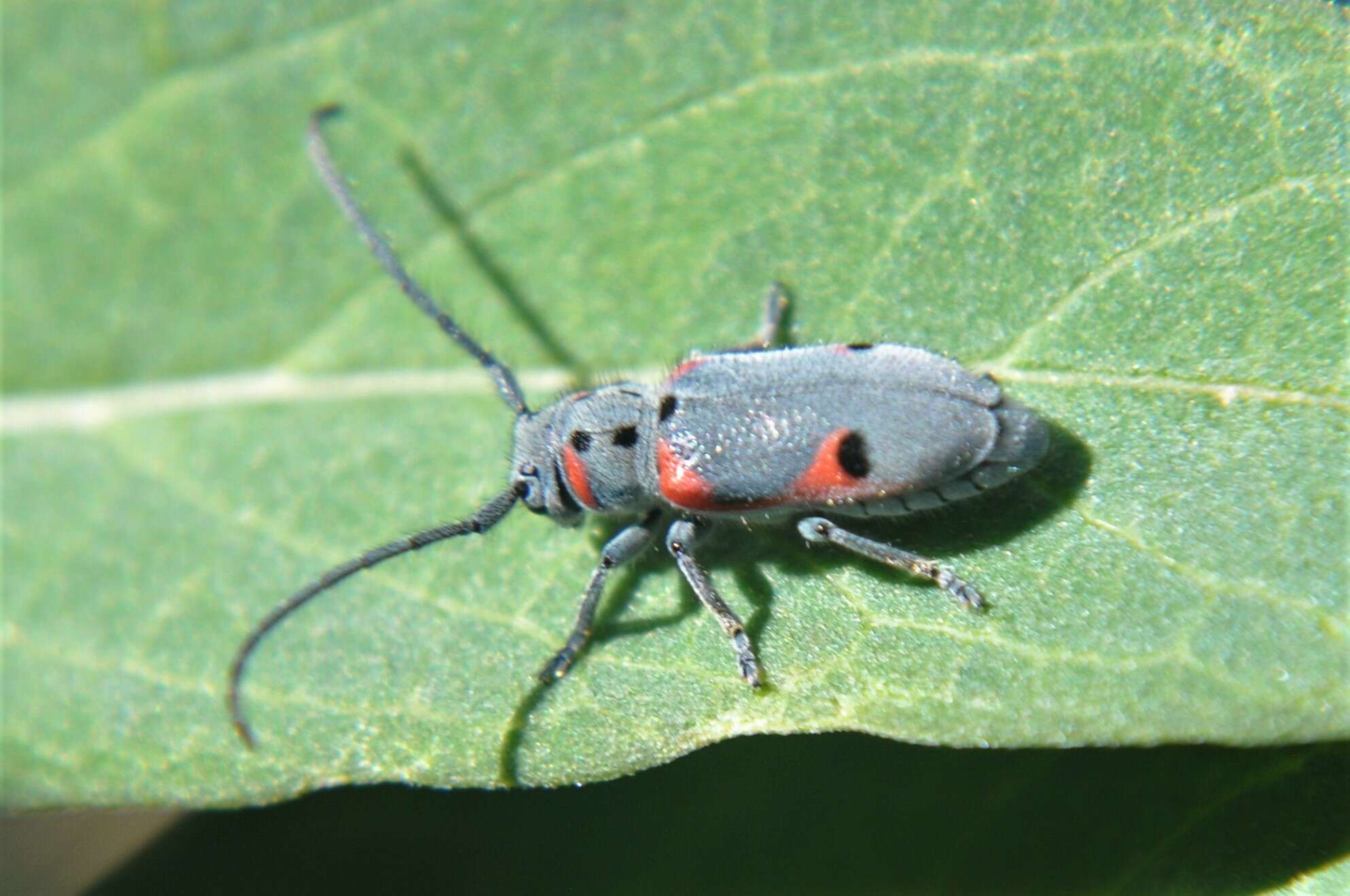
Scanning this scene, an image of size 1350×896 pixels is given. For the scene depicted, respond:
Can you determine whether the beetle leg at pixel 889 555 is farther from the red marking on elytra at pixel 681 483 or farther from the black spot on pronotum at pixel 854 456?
the red marking on elytra at pixel 681 483

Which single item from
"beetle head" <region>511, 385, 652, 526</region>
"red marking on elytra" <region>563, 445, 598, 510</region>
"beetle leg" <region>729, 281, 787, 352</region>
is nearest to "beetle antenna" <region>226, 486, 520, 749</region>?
"beetle head" <region>511, 385, 652, 526</region>

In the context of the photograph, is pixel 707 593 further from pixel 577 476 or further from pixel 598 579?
pixel 577 476

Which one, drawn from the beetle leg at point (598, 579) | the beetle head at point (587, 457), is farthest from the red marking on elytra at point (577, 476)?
the beetle leg at point (598, 579)

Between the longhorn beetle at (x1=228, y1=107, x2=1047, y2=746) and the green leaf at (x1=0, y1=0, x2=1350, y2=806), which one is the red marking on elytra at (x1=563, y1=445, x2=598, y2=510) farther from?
the green leaf at (x1=0, y1=0, x2=1350, y2=806)

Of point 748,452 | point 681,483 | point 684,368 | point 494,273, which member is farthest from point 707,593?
point 494,273

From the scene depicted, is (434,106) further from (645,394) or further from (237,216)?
(645,394)
